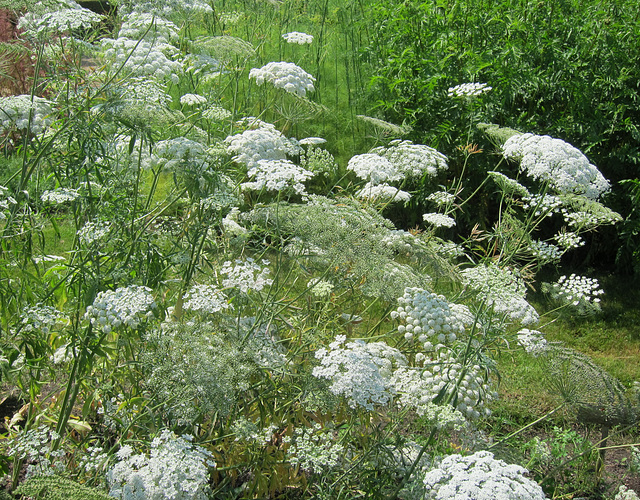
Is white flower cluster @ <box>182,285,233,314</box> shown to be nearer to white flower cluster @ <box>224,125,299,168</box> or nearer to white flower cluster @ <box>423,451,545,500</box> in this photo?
white flower cluster @ <box>224,125,299,168</box>

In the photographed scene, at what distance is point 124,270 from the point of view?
2.98m

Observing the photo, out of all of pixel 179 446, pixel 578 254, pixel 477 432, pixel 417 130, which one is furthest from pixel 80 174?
pixel 578 254

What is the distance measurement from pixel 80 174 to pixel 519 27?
488cm

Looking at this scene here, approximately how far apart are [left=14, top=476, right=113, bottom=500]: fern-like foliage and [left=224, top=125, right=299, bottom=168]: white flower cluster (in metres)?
1.94

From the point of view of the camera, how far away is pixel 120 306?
2.52 metres

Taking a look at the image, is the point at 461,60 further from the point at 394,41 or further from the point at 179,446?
the point at 179,446

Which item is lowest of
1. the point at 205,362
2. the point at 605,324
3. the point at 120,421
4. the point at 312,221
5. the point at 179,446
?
the point at 605,324

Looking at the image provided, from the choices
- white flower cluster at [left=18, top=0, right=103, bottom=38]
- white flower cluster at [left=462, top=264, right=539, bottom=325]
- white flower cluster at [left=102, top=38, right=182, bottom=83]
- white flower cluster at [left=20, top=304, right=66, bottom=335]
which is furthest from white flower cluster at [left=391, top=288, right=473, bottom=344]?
white flower cluster at [left=18, top=0, right=103, bottom=38]

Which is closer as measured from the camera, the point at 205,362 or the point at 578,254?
the point at 205,362

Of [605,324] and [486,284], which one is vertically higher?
[486,284]

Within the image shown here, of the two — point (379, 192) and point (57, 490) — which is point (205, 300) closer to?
point (57, 490)

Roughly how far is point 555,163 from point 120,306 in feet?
8.62

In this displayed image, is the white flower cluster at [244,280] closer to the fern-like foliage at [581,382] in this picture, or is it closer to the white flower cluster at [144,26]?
the fern-like foliage at [581,382]

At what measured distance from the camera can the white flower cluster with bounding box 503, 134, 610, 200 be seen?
3.67m
